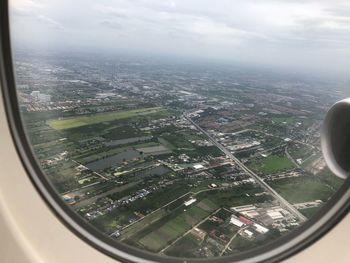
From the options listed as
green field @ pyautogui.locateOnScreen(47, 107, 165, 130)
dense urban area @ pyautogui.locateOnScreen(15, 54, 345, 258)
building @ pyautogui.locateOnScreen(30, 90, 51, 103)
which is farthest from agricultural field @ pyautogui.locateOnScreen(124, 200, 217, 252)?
building @ pyautogui.locateOnScreen(30, 90, 51, 103)

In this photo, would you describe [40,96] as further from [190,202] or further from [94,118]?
[190,202]

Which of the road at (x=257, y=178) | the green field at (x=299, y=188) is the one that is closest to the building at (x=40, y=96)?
the road at (x=257, y=178)

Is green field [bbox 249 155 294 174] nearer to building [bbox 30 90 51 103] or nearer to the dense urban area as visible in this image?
the dense urban area

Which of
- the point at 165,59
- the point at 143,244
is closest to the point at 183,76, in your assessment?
the point at 165,59

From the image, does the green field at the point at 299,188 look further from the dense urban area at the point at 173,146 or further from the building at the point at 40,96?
the building at the point at 40,96

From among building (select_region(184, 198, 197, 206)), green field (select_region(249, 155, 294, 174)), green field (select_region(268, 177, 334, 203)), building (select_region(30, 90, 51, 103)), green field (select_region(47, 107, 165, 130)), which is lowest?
building (select_region(184, 198, 197, 206))

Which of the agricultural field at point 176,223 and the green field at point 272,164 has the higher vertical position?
the green field at point 272,164

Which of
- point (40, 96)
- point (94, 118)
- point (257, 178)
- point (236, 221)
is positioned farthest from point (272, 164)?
point (40, 96)

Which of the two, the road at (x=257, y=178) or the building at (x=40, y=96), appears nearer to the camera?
the road at (x=257, y=178)

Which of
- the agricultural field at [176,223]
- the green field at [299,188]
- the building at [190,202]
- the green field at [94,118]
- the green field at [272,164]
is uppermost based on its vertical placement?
the green field at [94,118]
